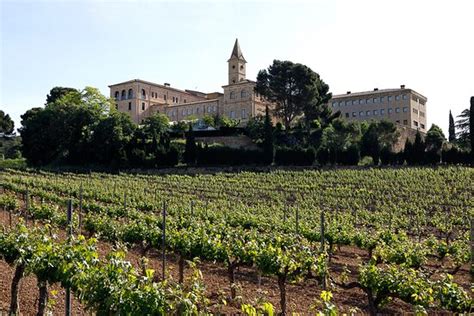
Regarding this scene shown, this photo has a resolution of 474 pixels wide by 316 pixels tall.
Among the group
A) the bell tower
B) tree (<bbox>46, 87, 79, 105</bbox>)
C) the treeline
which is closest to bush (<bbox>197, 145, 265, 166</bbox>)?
the treeline

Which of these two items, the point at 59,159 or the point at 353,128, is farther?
the point at 353,128

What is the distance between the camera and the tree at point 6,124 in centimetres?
6384

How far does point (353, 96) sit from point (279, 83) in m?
27.3

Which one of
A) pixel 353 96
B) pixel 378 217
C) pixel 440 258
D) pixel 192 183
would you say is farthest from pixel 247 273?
pixel 353 96

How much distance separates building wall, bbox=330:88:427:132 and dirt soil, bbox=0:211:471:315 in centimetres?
6247

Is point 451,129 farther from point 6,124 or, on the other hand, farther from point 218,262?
point 218,262

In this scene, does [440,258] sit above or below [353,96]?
below

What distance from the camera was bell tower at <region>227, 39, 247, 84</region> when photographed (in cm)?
7856

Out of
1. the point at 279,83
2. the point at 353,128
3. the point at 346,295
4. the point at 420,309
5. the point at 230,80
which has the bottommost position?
the point at 346,295

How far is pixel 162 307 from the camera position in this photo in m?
4.66

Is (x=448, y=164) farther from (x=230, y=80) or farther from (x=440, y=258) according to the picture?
(x=230, y=80)

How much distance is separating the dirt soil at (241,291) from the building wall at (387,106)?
62469 millimetres

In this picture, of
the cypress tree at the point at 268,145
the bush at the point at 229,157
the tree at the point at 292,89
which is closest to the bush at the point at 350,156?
the cypress tree at the point at 268,145

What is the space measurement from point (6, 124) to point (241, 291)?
65.7 meters
